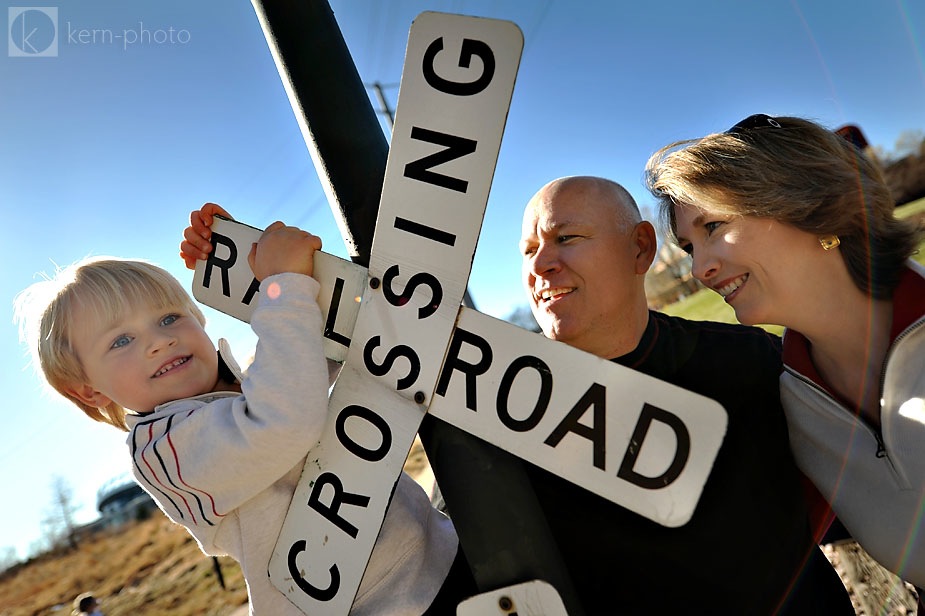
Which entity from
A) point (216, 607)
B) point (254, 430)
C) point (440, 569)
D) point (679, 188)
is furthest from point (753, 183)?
point (216, 607)

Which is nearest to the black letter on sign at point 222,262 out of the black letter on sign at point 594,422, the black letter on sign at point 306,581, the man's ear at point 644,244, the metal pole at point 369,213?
the metal pole at point 369,213

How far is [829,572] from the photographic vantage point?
1.65m

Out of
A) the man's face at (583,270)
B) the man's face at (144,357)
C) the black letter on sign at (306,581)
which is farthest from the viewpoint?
the man's face at (583,270)

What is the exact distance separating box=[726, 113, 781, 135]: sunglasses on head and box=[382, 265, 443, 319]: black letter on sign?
4.14 ft

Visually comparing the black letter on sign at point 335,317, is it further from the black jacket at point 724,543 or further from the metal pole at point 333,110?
the black jacket at point 724,543

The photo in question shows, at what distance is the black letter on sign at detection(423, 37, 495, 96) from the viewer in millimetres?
960

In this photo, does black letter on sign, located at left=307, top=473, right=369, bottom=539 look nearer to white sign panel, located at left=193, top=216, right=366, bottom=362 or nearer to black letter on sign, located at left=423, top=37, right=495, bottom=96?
white sign panel, located at left=193, top=216, right=366, bottom=362

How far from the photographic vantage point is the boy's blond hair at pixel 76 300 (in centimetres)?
152

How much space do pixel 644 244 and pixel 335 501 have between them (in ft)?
5.06

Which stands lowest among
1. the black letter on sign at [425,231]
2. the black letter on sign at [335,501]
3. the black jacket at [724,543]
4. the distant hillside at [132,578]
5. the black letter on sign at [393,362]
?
the distant hillside at [132,578]

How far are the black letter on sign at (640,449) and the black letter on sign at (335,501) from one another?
492mm

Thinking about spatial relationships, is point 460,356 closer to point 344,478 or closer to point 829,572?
point 344,478

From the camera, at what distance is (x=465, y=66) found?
977mm

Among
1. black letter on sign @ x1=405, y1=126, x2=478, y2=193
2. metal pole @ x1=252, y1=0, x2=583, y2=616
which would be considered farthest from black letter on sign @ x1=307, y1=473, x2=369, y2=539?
black letter on sign @ x1=405, y1=126, x2=478, y2=193
